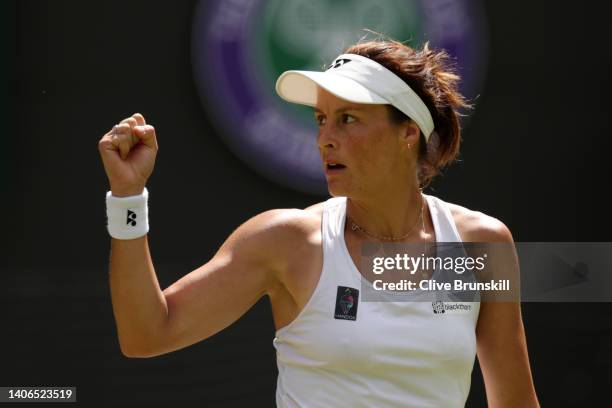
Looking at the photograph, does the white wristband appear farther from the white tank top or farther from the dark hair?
the dark hair

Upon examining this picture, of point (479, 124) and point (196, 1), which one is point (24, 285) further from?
point (479, 124)

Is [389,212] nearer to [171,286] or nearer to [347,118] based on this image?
[347,118]

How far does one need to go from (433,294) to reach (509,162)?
1.25 metres

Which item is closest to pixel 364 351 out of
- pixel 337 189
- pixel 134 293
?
pixel 337 189

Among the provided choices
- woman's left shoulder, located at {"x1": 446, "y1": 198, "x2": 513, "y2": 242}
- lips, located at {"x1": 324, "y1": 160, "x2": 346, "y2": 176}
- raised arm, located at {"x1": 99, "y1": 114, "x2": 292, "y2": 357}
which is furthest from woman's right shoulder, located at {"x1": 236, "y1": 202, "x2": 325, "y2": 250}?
woman's left shoulder, located at {"x1": 446, "y1": 198, "x2": 513, "y2": 242}

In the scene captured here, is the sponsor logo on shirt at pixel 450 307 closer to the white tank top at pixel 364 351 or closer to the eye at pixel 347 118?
the white tank top at pixel 364 351

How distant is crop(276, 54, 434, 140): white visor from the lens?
1.96 meters

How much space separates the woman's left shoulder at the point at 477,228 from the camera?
2113 mm

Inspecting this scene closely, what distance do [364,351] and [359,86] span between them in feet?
1.82

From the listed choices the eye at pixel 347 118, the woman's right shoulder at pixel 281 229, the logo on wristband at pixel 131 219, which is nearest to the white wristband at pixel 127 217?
the logo on wristband at pixel 131 219

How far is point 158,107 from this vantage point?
294 centimetres

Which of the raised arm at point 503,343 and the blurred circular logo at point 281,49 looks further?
the blurred circular logo at point 281,49

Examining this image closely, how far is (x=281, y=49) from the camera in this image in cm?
296

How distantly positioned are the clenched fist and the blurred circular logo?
1206 millimetres
